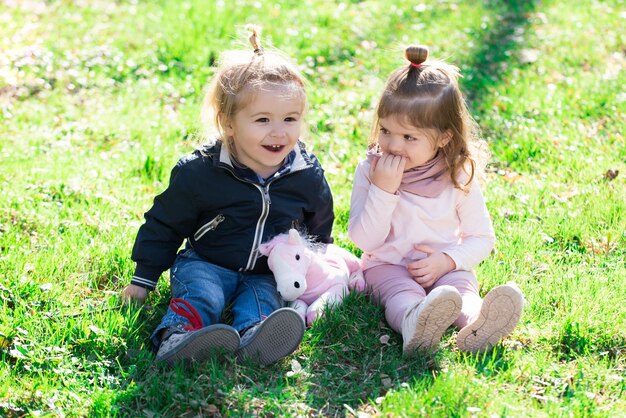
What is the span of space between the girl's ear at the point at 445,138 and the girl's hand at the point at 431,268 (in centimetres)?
50

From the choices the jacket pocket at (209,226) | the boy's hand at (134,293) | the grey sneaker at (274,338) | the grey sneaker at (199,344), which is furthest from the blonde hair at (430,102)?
the boy's hand at (134,293)

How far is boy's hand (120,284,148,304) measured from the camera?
3.54m

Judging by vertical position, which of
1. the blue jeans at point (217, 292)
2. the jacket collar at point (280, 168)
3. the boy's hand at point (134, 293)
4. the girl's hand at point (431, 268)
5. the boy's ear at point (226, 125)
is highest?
the boy's ear at point (226, 125)

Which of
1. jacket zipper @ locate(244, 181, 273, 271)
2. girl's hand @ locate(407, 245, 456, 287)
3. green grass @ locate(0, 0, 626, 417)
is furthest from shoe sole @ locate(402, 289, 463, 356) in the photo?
jacket zipper @ locate(244, 181, 273, 271)

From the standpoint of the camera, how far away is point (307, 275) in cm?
363

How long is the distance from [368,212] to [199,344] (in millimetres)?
1027

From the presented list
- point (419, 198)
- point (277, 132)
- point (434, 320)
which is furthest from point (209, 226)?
point (434, 320)

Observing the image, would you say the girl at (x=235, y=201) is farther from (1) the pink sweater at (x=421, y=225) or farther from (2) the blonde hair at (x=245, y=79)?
(1) the pink sweater at (x=421, y=225)

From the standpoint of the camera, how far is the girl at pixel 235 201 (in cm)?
344

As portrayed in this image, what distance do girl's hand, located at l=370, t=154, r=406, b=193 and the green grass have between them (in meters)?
0.54

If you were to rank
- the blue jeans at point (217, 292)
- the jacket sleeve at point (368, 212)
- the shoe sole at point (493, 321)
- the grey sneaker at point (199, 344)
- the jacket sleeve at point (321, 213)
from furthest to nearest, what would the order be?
the jacket sleeve at point (321, 213), the jacket sleeve at point (368, 212), the blue jeans at point (217, 292), the shoe sole at point (493, 321), the grey sneaker at point (199, 344)

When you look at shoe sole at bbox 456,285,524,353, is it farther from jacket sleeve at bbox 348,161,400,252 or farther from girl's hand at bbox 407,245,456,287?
jacket sleeve at bbox 348,161,400,252

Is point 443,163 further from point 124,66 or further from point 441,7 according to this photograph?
point 441,7

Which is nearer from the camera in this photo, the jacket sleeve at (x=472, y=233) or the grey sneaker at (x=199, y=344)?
the grey sneaker at (x=199, y=344)
